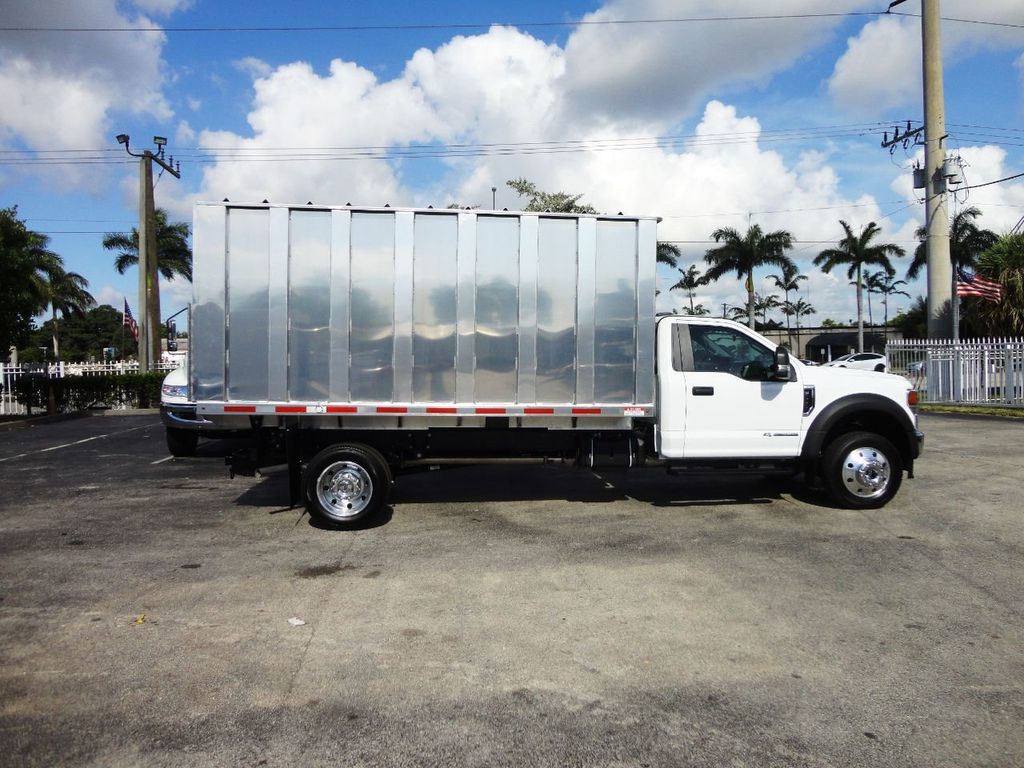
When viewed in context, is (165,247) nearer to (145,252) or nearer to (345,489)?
(145,252)

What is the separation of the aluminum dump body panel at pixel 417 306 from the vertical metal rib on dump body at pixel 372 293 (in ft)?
0.03

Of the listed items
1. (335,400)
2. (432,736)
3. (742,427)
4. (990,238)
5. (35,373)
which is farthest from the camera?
(990,238)

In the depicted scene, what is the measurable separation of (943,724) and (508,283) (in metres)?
4.85

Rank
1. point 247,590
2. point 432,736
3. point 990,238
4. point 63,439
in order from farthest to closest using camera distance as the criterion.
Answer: point 990,238
point 63,439
point 247,590
point 432,736

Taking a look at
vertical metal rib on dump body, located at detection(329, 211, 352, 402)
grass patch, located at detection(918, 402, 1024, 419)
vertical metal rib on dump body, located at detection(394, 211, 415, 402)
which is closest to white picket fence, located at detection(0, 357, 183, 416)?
vertical metal rib on dump body, located at detection(329, 211, 352, 402)

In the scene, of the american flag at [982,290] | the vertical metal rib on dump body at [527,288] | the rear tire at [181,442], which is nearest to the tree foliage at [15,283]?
the rear tire at [181,442]

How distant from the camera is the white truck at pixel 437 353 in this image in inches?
273

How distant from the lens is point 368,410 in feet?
23.0

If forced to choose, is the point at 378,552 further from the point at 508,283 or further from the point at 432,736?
the point at 432,736

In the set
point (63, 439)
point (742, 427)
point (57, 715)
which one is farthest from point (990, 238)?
point (57, 715)

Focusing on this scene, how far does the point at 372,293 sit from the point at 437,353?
2.68 ft

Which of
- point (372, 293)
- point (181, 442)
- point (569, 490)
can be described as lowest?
point (569, 490)

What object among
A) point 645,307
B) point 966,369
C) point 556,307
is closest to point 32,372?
point 556,307

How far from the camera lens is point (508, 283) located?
23.2 ft
